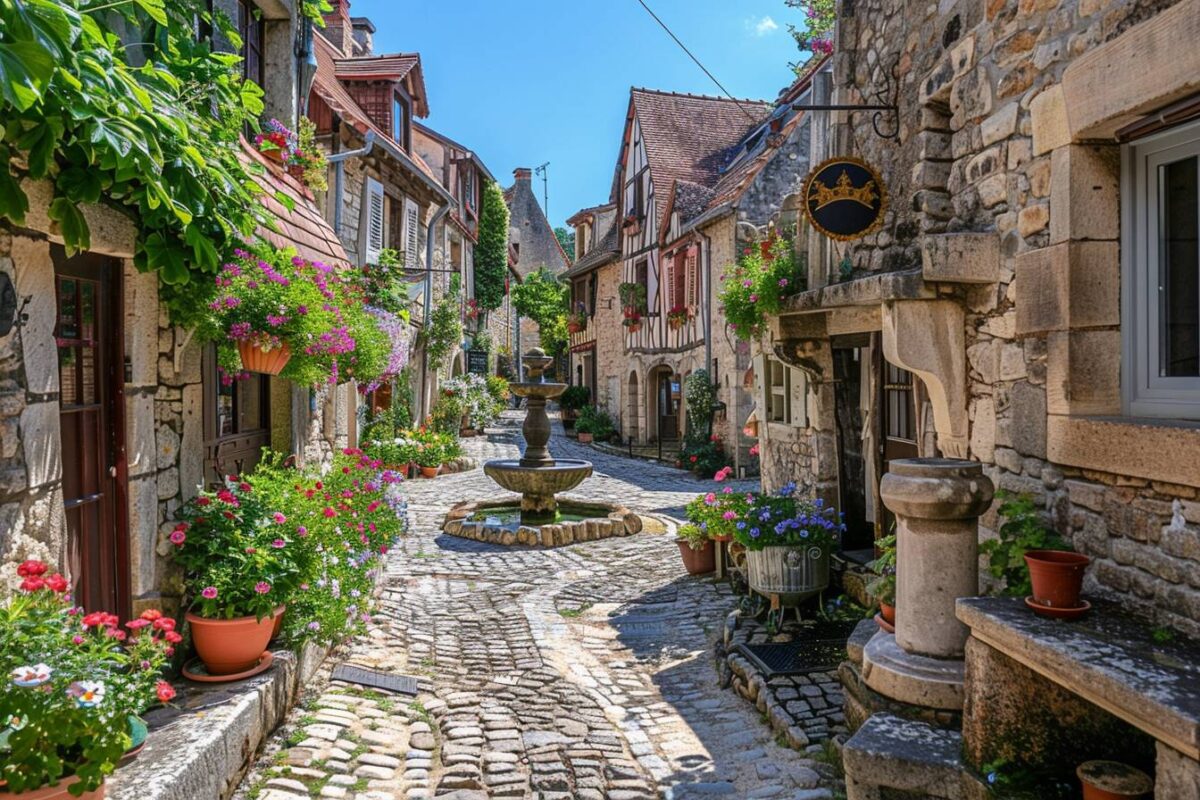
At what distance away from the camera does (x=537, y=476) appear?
31.7 feet

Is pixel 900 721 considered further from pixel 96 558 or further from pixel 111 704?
pixel 96 558

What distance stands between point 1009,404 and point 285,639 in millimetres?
3537

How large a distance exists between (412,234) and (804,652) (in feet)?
40.3

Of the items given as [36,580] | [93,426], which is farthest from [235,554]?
[36,580]

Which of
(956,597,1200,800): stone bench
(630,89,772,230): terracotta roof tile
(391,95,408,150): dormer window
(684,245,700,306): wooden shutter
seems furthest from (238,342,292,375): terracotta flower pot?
(630,89,772,230): terracotta roof tile

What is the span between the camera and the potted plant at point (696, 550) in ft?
23.8

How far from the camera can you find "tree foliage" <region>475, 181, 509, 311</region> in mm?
23703

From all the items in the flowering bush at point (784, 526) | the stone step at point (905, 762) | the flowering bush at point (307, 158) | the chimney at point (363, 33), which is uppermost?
the chimney at point (363, 33)

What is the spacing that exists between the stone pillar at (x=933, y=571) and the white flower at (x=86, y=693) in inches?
109

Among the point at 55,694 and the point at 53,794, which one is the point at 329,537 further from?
the point at 53,794

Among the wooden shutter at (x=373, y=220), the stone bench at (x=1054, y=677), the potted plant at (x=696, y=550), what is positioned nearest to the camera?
the stone bench at (x=1054, y=677)

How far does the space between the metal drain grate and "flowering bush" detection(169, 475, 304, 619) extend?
8.58ft

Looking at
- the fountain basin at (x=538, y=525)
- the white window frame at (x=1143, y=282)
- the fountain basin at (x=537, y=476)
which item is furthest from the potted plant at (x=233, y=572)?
the fountain basin at (x=537, y=476)

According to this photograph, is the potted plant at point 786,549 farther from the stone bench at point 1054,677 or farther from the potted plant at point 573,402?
the potted plant at point 573,402
